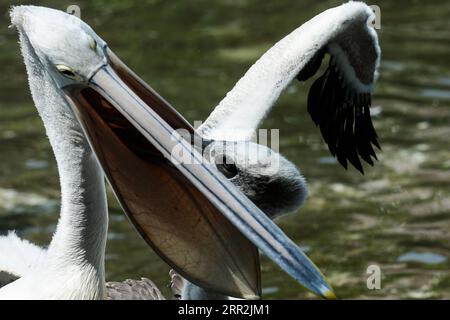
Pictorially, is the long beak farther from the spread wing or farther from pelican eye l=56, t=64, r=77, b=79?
the spread wing

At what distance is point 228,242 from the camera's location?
4.45 m

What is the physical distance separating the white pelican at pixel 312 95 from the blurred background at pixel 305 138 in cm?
84

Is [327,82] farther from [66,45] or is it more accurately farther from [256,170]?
[66,45]

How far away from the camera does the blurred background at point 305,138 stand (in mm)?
6871

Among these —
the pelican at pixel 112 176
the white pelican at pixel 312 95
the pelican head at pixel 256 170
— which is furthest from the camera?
the white pelican at pixel 312 95

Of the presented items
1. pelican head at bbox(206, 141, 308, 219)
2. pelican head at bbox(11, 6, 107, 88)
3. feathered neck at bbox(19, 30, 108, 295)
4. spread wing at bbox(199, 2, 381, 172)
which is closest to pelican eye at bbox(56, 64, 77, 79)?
pelican head at bbox(11, 6, 107, 88)

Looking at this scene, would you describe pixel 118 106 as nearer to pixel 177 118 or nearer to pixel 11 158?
pixel 177 118

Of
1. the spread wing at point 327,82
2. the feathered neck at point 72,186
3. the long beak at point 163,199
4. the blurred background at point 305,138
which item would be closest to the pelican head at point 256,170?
the long beak at point 163,199

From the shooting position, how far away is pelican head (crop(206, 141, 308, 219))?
4.42 metres

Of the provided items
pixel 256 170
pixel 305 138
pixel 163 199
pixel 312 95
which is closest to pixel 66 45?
pixel 163 199

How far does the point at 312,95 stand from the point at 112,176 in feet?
6.71

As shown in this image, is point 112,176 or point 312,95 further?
point 312,95

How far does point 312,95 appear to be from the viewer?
626cm

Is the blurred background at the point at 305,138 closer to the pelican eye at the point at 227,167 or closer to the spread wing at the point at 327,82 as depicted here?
the spread wing at the point at 327,82
